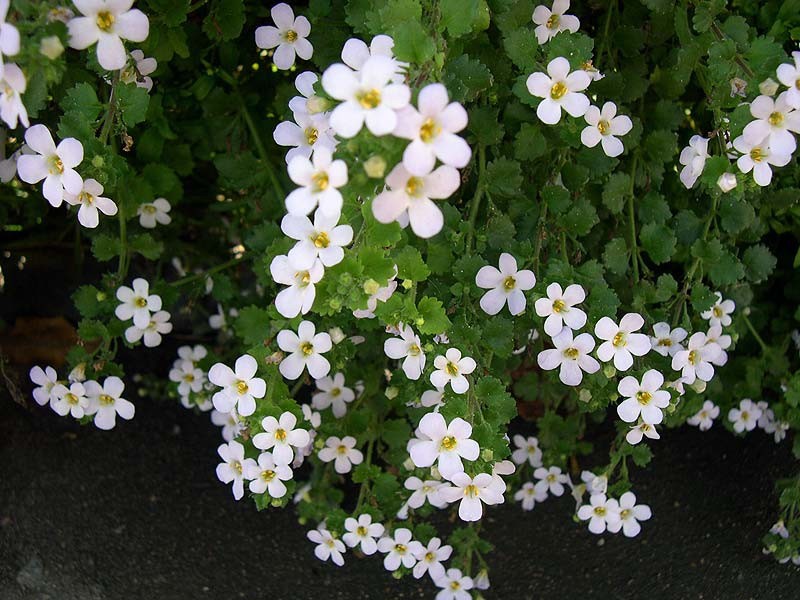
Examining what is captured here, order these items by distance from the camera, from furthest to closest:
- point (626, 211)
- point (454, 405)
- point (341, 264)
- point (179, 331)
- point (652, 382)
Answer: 1. point (179, 331)
2. point (626, 211)
3. point (652, 382)
4. point (454, 405)
5. point (341, 264)

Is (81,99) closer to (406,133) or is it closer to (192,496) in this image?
(406,133)

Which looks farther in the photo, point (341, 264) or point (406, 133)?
point (341, 264)

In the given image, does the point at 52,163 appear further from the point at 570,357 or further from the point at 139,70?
the point at 570,357

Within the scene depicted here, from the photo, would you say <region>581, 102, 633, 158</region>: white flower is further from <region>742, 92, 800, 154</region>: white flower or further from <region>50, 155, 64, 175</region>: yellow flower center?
<region>50, 155, 64, 175</region>: yellow flower center

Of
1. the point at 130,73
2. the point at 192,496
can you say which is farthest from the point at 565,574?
the point at 130,73

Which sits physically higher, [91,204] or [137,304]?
[91,204]

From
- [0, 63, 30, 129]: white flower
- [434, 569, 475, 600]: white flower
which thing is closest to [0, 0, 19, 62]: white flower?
[0, 63, 30, 129]: white flower

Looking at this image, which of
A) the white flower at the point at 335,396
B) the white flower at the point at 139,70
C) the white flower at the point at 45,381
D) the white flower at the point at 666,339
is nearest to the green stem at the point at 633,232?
the white flower at the point at 666,339

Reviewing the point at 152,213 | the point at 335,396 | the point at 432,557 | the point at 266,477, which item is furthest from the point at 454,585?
the point at 152,213
